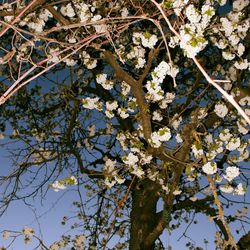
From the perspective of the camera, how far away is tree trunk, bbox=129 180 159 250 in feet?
24.1

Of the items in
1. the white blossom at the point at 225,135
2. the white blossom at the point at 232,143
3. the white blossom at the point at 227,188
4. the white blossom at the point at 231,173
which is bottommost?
the white blossom at the point at 231,173

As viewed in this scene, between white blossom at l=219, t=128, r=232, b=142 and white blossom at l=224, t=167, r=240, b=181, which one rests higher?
white blossom at l=219, t=128, r=232, b=142

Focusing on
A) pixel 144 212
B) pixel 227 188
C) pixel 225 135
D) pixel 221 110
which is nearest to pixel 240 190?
pixel 227 188

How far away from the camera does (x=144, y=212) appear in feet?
24.7

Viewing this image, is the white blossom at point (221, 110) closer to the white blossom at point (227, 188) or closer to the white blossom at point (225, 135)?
the white blossom at point (225, 135)

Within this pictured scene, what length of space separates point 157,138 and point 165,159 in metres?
0.27

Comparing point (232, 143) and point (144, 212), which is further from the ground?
point (144, 212)

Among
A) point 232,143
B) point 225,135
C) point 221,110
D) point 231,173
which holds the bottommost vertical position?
point 231,173

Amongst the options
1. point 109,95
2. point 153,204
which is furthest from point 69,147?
point 153,204

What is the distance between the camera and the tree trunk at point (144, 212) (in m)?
7.34

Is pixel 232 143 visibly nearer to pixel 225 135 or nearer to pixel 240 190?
pixel 225 135

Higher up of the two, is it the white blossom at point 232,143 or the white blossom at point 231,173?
the white blossom at point 232,143

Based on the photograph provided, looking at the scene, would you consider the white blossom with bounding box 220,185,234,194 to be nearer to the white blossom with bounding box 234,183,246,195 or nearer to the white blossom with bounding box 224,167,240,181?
the white blossom with bounding box 234,183,246,195

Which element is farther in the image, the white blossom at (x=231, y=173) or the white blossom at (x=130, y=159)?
the white blossom at (x=130, y=159)
